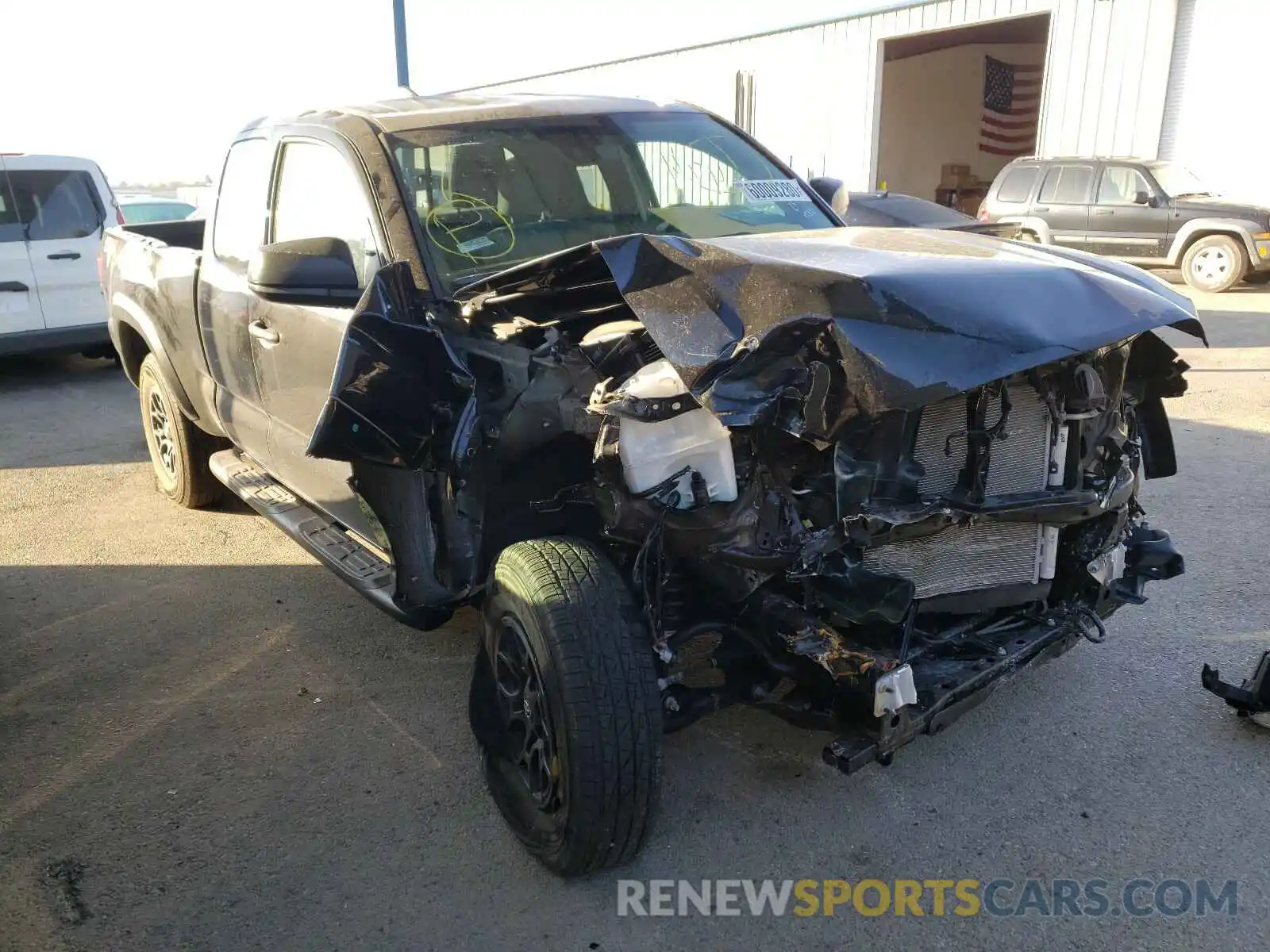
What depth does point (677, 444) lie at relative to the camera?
2.44m

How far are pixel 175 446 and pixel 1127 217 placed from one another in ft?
40.8

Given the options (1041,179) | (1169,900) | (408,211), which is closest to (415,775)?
(408,211)

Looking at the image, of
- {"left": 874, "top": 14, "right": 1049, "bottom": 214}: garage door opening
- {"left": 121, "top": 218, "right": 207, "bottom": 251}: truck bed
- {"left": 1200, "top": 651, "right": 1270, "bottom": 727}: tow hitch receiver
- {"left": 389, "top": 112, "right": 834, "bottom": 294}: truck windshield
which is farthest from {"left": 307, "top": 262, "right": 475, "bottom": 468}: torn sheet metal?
{"left": 874, "top": 14, "right": 1049, "bottom": 214}: garage door opening

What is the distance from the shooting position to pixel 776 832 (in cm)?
280

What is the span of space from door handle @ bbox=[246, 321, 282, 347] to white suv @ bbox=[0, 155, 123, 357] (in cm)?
596

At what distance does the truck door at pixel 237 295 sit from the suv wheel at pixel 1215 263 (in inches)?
485

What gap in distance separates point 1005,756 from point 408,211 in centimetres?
265

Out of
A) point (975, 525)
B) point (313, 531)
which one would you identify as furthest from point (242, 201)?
point (975, 525)

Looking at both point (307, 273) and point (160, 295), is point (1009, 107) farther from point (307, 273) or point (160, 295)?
point (307, 273)

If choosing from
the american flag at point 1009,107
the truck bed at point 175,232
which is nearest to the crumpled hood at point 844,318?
the truck bed at point 175,232

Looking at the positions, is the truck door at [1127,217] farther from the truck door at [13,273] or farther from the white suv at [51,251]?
the truck door at [13,273]

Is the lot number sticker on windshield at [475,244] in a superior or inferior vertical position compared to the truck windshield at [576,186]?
inferior

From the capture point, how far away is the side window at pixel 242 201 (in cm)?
407

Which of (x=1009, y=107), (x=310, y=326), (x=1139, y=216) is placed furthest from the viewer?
(x=1009, y=107)
